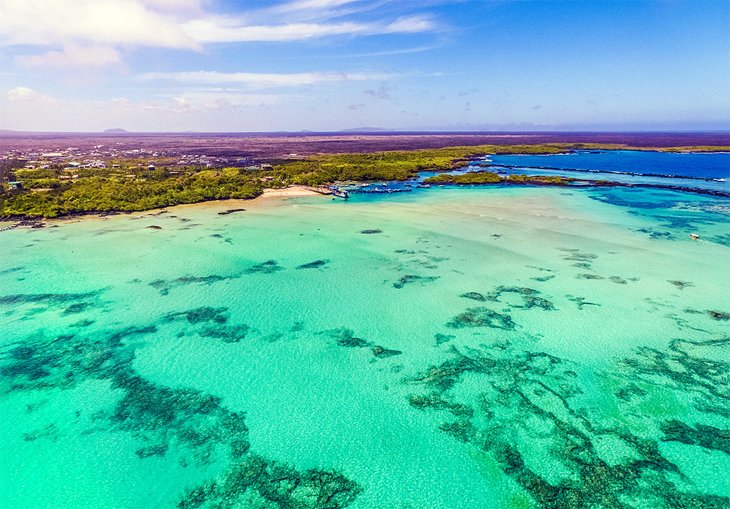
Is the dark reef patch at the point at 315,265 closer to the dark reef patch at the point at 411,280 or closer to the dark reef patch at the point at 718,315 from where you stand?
the dark reef patch at the point at 411,280

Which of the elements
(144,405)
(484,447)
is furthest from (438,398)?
(144,405)

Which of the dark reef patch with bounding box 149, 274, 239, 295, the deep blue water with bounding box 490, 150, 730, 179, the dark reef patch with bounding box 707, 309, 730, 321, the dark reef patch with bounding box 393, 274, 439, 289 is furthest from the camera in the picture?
the deep blue water with bounding box 490, 150, 730, 179

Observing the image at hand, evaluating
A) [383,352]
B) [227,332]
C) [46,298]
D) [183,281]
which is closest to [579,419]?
[383,352]

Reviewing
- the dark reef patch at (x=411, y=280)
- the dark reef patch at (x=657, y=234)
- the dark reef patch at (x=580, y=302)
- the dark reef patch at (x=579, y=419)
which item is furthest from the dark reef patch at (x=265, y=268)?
the dark reef patch at (x=657, y=234)

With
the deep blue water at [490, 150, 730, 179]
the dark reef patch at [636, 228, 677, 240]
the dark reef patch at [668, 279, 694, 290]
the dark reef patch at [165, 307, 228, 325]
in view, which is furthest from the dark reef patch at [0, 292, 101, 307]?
the deep blue water at [490, 150, 730, 179]

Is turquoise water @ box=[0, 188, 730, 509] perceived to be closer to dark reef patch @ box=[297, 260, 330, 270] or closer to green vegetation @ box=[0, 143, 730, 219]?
dark reef patch @ box=[297, 260, 330, 270]

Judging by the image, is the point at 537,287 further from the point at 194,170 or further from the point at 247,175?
the point at 194,170

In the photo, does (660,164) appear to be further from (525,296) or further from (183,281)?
(183,281)
